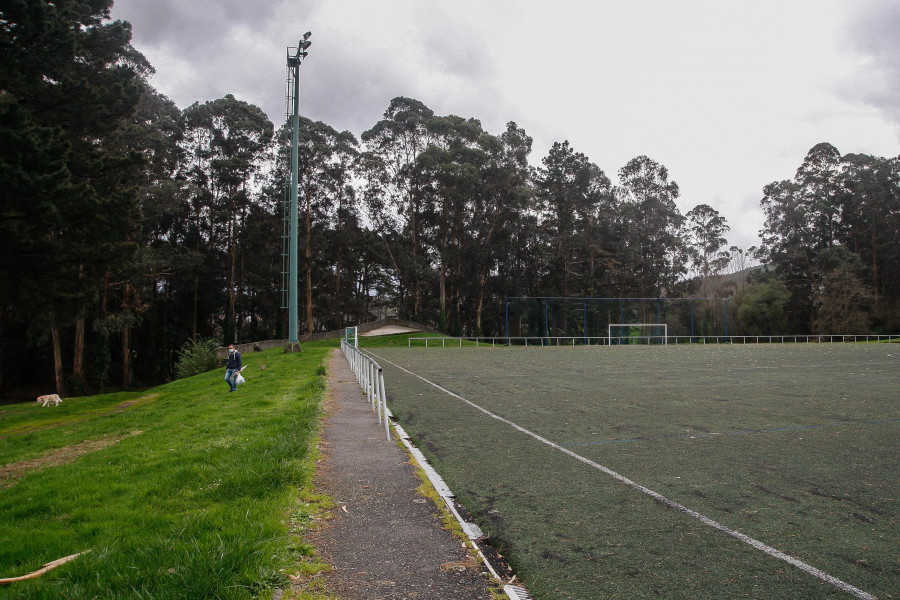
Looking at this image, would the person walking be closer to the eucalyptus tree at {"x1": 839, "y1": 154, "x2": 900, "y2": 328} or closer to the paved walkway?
the paved walkway

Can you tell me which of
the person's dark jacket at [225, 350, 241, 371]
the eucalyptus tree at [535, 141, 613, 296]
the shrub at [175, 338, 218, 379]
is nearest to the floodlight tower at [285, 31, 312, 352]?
the shrub at [175, 338, 218, 379]

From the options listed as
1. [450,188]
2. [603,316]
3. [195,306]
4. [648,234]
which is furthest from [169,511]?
[648,234]

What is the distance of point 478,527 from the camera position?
429 centimetres

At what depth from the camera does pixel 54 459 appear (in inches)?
347

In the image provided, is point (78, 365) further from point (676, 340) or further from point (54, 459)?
point (676, 340)

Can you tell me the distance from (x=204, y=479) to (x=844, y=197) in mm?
73033

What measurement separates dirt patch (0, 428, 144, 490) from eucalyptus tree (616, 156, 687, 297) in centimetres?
5655

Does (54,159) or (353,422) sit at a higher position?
(54,159)

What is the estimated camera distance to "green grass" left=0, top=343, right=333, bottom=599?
3.35 metres

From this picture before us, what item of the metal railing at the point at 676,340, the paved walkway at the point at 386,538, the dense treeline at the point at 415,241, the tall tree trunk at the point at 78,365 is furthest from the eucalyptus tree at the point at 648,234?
the paved walkway at the point at 386,538

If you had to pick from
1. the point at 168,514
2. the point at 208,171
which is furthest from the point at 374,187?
the point at 168,514

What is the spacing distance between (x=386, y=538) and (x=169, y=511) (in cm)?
198

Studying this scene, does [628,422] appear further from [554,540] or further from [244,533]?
[244,533]

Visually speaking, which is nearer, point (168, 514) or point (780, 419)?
point (168, 514)
